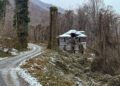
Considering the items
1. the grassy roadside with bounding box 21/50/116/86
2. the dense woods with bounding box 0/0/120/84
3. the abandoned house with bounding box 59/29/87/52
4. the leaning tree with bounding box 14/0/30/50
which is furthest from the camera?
the abandoned house with bounding box 59/29/87/52

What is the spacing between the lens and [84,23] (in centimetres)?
11031

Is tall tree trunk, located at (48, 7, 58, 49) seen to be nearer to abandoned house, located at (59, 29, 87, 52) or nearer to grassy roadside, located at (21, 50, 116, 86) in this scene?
abandoned house, located at (59, 29, 87, 52)

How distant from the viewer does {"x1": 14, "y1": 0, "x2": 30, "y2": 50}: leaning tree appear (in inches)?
2386

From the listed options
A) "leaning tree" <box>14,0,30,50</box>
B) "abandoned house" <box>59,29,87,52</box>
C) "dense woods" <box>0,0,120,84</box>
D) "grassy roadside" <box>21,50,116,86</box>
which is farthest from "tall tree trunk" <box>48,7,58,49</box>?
"grassy roadside" <box>21,50,116,86</box>

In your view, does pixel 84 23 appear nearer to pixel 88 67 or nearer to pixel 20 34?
pixel 20 34


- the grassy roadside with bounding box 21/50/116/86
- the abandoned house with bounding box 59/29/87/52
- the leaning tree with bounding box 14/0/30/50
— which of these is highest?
the leaning tree with bounding box 14/0/30/50

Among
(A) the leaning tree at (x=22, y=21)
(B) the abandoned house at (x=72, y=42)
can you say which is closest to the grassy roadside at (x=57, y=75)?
(B) the abandoned house at (x=72, y=42)

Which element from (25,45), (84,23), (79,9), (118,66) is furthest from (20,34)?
(79,9)

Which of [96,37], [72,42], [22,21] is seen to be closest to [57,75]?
[96,37]

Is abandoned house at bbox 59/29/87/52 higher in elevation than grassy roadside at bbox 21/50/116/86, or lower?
higher

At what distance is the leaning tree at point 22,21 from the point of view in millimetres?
60594

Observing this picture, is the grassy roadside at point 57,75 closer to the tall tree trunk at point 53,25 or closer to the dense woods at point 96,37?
the dense woods at point 96,37

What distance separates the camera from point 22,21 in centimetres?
6128

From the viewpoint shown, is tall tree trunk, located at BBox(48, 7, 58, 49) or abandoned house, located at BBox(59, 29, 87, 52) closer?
tall tree trunk, located at BBox(48, 7, 58, 49)
